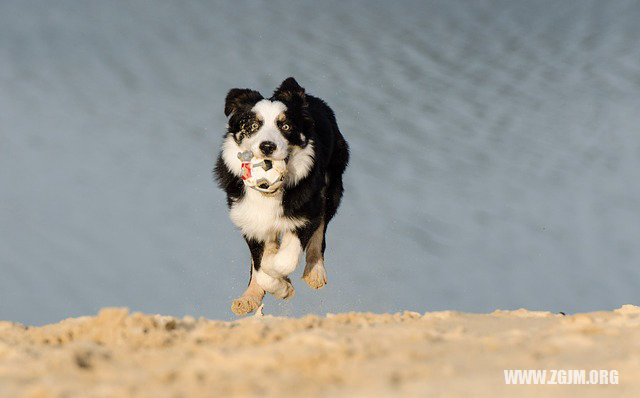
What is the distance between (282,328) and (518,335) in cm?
115

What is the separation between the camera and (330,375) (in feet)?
10.1

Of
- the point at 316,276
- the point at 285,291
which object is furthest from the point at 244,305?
the point at 316,276

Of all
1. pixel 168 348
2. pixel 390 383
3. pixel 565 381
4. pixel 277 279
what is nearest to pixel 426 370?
pixel 390 383

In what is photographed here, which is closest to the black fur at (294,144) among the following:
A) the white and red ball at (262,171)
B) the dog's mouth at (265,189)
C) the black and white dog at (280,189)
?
the black and white dog at (280,189)

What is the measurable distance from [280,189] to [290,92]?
79 centimetres

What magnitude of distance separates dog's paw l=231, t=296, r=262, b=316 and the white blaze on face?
4.67 ft

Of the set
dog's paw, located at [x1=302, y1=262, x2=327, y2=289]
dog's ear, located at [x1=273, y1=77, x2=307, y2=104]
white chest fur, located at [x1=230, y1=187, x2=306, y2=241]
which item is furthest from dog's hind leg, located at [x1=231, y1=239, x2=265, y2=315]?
dog's ear, located at [x1=273, y1=77, x2=307, y2=104]

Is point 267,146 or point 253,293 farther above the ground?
point 267,146

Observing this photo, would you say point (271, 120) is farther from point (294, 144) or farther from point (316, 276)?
point (316, 276)

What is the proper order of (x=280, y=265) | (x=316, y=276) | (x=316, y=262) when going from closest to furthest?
(x=280, y=265) → (x=316, y=276) → (x=316, y=262)

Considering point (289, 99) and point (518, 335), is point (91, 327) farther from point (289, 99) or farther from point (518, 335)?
point (289, 99)

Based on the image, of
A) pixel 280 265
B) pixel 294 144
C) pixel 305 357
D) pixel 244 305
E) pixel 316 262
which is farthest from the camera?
pixel 316 262

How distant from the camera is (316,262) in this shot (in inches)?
286

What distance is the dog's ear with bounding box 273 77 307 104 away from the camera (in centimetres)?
667
